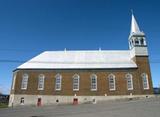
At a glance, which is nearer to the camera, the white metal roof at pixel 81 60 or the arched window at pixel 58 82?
the arched window at pixel 58 82

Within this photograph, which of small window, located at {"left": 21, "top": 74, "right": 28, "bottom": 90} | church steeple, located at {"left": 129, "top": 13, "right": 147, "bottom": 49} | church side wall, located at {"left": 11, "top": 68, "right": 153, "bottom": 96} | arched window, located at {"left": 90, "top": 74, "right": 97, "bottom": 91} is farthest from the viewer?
church steeple, located at {"left": 129, "top": 13, "right": 147, "bottom": 49}

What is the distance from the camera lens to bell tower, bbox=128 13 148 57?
141 ft

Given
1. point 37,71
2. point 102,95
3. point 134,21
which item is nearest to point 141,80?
point 102,95

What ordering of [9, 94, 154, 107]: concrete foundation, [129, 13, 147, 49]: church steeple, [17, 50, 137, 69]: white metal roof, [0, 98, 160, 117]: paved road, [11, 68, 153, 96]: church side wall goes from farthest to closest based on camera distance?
[129, 13, 147, 49]: church steeple < [17, 50, 137, 69]: white metal roof < [11, 68, 153, 96]: church side wall < [9, 94, 154, 107]: concrete foundation < [0, 98, 160, 117]: paved road

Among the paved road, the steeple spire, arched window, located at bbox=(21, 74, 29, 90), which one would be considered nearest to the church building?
arched window, located at bbox=(21, 74, 29, 90)

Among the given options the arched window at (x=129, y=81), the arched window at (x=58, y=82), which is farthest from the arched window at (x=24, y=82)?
the arched window at (x=129, y=81)

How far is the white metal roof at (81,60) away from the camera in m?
43.1

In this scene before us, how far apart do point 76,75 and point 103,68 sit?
6.57 metres

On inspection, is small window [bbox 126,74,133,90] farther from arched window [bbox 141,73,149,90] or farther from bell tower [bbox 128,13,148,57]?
bell tower [bbox 128,13,148,57]

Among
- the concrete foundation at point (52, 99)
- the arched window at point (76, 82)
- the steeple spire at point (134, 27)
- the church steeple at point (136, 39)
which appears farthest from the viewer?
the steeple spire at point (134, 27)

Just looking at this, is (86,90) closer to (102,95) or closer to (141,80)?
(102,95)

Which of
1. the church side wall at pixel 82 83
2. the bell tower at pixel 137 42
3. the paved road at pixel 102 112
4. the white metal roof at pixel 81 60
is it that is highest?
the bell tower at pixel 137 42

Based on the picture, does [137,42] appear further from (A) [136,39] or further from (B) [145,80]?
(B) [145,80]

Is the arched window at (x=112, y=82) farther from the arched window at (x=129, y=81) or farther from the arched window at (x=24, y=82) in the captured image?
the arched window at (x=24, y=82)
